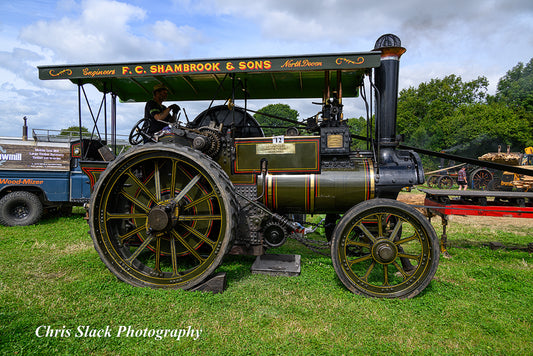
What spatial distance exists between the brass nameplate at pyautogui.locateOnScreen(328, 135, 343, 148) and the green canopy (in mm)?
821

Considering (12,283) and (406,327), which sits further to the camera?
(12,283)

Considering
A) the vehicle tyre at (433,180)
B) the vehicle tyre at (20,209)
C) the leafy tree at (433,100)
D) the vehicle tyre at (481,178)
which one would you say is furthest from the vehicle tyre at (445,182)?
the vehicle tyre at (20,209)

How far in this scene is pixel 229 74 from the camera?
14.2 feet

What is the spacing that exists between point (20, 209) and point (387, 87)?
8.88 m

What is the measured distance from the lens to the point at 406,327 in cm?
298

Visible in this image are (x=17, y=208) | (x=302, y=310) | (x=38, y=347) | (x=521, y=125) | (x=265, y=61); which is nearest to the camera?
(x=38, y=347)

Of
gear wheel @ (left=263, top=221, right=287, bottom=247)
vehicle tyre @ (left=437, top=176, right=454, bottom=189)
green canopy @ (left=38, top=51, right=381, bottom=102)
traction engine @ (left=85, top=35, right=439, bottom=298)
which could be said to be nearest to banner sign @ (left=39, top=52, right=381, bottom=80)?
green canopy @ (left=38, top=51, right=381, bottom=102)

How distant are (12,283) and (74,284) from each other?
798 mm

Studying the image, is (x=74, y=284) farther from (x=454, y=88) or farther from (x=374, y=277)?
(x=454, y=88)

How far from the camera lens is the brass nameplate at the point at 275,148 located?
399 centimetres

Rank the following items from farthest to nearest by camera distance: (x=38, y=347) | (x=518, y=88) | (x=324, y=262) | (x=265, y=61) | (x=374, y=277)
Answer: (x=518, y=88) → (x=324, y=262) → (x=374, y=277) → (x=265, y=61) → (x=38, y=347)

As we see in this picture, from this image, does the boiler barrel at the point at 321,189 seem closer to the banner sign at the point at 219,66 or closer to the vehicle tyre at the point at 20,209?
the banner sign at the point at 219,66

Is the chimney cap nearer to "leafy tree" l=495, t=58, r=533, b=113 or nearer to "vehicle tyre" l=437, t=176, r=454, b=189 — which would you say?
"vehicle tyre" l=437, t=176, r=454, b=189

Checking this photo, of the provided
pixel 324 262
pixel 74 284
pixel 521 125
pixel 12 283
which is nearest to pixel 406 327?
pixel 324 262
